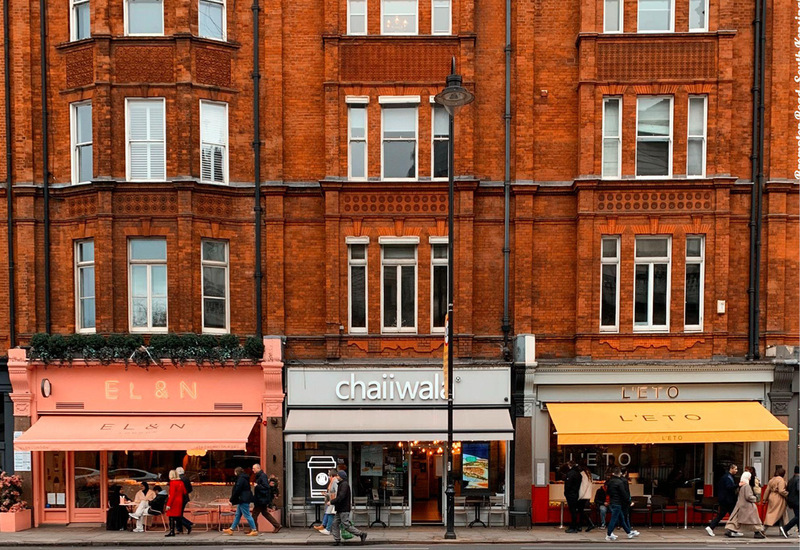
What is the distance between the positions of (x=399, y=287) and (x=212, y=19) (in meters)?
7.88

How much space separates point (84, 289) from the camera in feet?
50.9

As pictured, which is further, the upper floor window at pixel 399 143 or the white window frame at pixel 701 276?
the upper floor window at pixel 399 143

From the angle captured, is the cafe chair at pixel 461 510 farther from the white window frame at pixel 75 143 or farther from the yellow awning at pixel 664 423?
the white window frame at pixel 75 143

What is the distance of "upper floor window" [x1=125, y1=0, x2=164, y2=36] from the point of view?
15000 millimetres

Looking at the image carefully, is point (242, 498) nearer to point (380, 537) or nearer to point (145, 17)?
point (380, 537)

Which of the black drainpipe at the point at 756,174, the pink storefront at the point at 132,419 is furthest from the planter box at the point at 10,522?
the black drainpipe at the point at 756,174

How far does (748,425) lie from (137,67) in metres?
16.2

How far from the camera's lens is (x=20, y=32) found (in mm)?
15266

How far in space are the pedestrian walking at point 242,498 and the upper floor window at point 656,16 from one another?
545 inches

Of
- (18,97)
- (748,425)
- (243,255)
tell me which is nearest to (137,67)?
(18,97)

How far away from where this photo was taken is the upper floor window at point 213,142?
15250mm

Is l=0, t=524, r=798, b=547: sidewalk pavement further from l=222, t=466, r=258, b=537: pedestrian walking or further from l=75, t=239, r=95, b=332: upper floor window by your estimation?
l=75, t=239, r=95, b=332: upper floor window

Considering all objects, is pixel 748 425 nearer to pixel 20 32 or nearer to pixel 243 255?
pixel 243 255

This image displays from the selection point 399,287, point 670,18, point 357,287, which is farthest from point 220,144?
point 670,18
